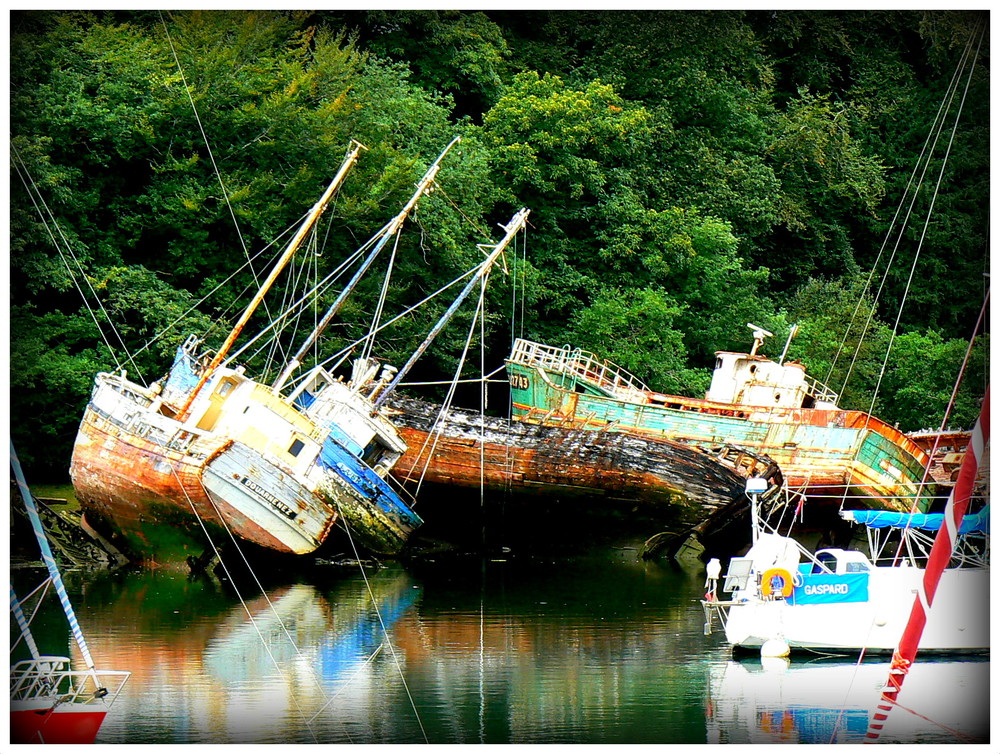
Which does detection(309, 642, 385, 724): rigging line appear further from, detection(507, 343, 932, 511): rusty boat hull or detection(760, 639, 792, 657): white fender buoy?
detection(507, 343, 932, 511): rusty boat hull

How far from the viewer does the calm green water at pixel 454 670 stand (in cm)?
1550

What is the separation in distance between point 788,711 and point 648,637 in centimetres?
443

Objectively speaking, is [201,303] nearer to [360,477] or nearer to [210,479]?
[360,477]

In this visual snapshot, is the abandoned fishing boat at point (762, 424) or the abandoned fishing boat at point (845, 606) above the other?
the abandoned fishing boat at point (762, 424)

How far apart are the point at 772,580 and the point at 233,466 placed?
9999 mm

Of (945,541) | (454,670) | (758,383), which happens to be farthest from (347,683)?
(758,383)

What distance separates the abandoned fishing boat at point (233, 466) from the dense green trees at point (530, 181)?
13.1 ft

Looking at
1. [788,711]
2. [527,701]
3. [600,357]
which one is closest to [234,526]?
[527,701]

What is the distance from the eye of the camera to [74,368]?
32.4 meters

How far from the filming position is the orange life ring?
20.2 meters

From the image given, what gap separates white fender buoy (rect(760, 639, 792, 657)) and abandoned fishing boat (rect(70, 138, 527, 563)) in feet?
30.2

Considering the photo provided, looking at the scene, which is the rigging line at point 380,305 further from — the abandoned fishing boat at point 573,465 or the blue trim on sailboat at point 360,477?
the blue trim on sailboat at point 360,477

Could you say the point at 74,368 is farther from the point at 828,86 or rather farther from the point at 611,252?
the point at 828,86

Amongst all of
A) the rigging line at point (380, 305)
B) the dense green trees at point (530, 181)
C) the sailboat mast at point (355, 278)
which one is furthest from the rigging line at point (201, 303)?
the sailboat mast at point (355, 278)
